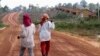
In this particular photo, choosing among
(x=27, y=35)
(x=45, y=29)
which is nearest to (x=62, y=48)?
(x=45, y=29)

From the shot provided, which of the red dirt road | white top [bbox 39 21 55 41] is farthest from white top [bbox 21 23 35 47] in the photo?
the red dirt road

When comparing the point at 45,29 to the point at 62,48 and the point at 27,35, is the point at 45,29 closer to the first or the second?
the point at 27,35

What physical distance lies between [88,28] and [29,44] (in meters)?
36.7

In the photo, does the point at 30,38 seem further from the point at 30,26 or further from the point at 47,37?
the point at 47,37

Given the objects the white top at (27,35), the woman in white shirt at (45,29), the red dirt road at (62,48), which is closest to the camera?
the white top at (27,35)

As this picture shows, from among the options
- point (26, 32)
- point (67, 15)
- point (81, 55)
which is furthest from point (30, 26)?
point (67, 15)

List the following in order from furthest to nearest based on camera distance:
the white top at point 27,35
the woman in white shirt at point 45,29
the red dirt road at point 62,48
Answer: the red dirt road at point 62,48
the woman in white shirt at point 45,29
the white top at point 27,35

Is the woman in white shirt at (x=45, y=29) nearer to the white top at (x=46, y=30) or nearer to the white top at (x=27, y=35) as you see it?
the white top at (x=46, y=30)

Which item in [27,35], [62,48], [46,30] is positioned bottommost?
[62,48]

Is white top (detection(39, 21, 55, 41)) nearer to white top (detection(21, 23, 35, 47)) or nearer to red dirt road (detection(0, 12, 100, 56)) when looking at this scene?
white top (detection(21, 23, 35, 47))

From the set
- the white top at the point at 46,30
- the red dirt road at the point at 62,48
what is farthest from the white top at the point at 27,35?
the red dirt road at the point at 62,48

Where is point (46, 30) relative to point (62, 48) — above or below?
above

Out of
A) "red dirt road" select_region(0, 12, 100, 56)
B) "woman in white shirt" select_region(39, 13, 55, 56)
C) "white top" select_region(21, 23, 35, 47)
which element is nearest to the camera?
"white top" select_region(21, 23, 35, 47)

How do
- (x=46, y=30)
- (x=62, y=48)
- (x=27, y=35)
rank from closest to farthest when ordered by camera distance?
1. (x=27, y=35)
2. (x=46, y=30)
3. (x=62, y=48)
